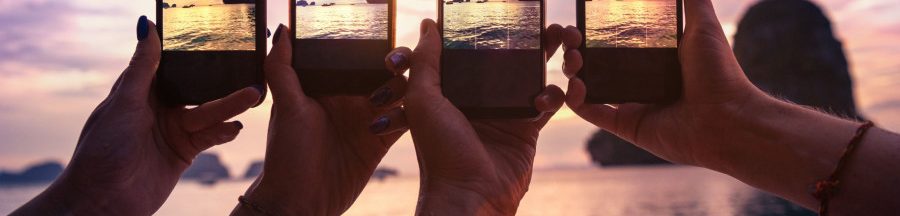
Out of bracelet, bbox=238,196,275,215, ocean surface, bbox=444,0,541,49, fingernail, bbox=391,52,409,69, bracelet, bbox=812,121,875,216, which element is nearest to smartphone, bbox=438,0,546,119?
ocean surface, bbox=444,0,541,49

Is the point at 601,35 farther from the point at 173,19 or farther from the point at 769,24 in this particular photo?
the point at 769,24

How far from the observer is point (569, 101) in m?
2.80

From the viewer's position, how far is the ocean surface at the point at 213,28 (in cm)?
303

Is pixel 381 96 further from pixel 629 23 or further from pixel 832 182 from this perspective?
pixel 832 182

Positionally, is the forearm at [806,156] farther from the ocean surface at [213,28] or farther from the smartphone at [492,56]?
the ocean surface at [213,28]

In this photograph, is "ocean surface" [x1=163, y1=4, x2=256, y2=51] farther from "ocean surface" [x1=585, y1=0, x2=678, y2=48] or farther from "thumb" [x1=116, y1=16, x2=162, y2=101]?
"ocean surface" [x1=585, y1=0, x2=678, y2=48]

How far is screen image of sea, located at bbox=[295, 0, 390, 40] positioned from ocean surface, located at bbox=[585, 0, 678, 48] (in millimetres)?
881

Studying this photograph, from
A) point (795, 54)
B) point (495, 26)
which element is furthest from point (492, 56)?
point (795, 54)

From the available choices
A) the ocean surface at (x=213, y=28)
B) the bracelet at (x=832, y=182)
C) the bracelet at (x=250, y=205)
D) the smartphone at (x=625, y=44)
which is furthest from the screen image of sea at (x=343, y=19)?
the bracelet at (x=832, y=182)

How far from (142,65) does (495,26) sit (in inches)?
57.7

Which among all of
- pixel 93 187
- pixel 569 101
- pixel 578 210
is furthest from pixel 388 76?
pixel 578 210

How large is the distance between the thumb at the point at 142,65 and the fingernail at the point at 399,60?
101 centimetres

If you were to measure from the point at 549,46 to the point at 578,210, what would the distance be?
24.8m

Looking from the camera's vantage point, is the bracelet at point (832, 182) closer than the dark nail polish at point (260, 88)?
Yes
